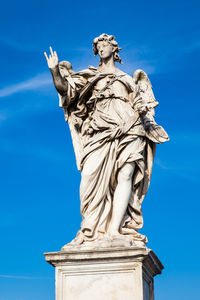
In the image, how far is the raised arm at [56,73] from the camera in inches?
398

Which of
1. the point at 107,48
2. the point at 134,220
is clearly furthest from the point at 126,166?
the point at 107,48

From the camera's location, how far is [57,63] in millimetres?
10102

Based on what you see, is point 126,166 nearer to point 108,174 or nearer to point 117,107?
point 108,174

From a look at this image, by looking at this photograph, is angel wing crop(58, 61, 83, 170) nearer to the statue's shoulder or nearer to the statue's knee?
the statue's shoulder

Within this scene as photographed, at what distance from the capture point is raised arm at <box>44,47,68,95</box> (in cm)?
1010

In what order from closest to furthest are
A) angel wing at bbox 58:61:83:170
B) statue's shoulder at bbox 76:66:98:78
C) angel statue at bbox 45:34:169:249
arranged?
angel statue at bbox 45:34:169:249, angel wing at bbox 58:61:83:170, statue's shoulder at bbox 76:66:98:78

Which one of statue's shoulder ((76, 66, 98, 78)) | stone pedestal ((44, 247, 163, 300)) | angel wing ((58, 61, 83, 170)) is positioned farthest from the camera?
statue's shoulder ((76, 66, 98, 78))

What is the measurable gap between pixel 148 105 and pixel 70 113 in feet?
5.17

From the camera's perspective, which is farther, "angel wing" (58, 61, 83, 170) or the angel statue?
"angel wing" (58, 61, 83, 170)

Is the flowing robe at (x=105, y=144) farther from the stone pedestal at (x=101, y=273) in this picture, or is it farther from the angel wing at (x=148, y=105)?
the stone pedestal at (x=101, y=273)

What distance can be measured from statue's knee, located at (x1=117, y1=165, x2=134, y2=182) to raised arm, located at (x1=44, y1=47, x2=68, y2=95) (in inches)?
78.9

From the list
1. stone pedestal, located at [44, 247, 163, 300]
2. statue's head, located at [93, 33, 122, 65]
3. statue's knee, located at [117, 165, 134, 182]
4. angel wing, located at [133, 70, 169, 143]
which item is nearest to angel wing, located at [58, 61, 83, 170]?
A: statue's head, located at [93, 33, 122, 65]

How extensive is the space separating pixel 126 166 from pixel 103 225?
117 centimetres

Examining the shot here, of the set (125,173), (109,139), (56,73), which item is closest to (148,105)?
(109,139)
